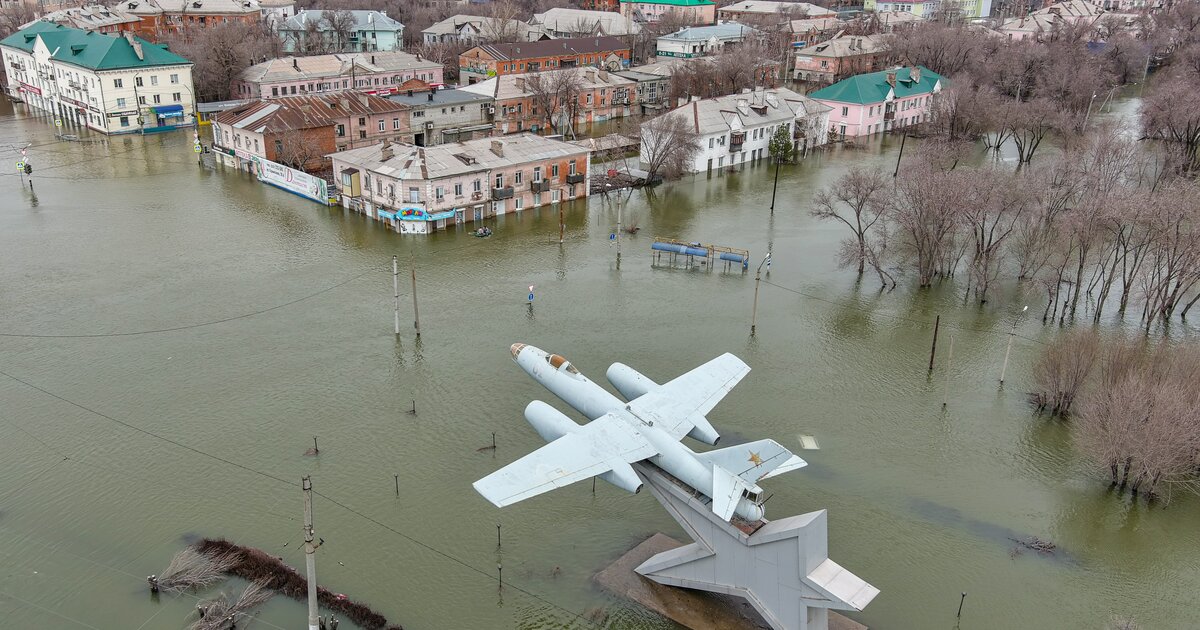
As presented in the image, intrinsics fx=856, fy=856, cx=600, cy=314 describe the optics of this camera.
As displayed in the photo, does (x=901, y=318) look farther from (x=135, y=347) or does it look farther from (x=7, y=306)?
(x=7, y=306)

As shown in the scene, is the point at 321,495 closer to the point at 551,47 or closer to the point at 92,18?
the point at 551,47

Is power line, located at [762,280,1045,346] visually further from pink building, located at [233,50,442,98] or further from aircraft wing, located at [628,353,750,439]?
pink building, located at [233,50,442,98]

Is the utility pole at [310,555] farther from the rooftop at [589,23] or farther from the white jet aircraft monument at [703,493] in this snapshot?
the rooftop at [589,23]

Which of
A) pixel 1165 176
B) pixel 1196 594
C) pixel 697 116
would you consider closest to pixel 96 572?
pixel 1196 594

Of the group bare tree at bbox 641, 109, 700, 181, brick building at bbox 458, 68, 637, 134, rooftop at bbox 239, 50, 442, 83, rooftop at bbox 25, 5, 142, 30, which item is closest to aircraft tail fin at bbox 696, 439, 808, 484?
bare tree at bbox 641, 109, 700, 181

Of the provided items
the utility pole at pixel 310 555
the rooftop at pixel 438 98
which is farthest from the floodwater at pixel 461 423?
the rooftop at pixel 438 98

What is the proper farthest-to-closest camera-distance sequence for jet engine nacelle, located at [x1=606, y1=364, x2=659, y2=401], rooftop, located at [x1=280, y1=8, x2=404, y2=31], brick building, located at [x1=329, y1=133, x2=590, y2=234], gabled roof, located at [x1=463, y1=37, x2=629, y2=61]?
rooftop, located at [x1=280, y1=8, x2=404, y2=31], gabled roof, located at [x1=463, y1=37, x2=629, y2=61], brick building, located at [x1=329, y1=133, x2=590, y2=234], jet engine nacelle, located at [x1=606, y1=364, x2=659, y2=401]
